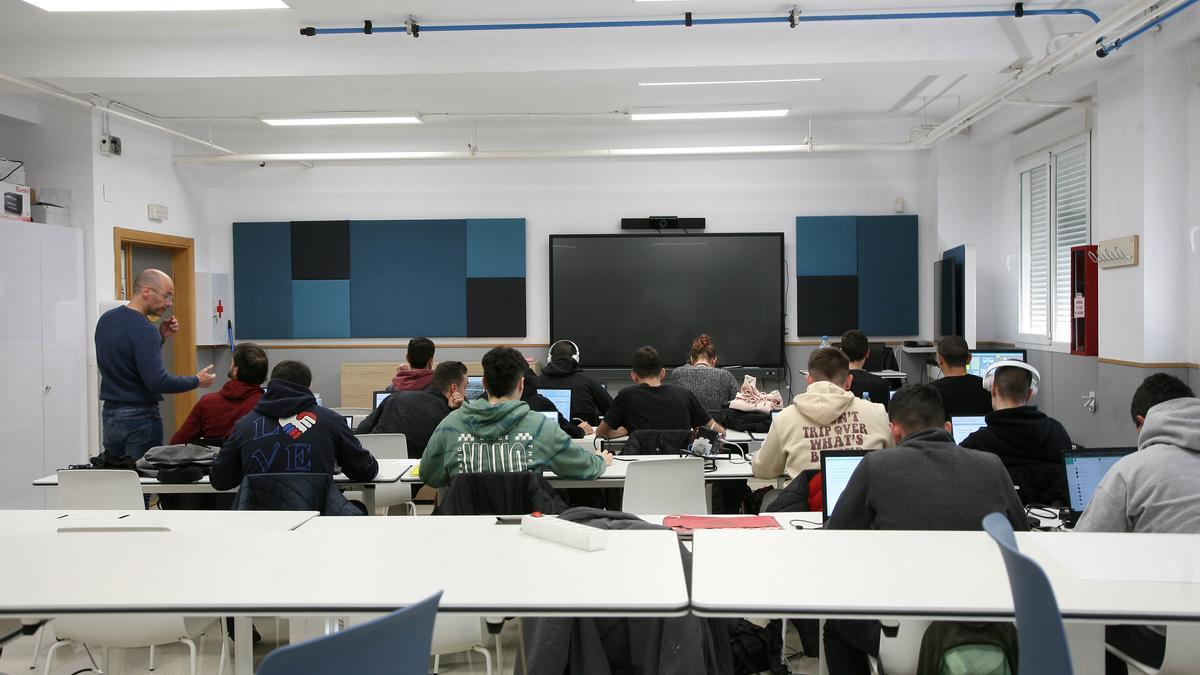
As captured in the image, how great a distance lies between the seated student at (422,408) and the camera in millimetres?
4895

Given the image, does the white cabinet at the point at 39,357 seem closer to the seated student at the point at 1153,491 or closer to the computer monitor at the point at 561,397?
the computer monitor at the point at 561,397

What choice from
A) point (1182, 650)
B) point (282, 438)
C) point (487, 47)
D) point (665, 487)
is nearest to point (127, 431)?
point (282, 438)

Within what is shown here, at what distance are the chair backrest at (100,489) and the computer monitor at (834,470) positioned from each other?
2.86 meters

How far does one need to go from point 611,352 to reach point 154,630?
260 inches

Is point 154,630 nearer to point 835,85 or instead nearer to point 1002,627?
point 1002,627

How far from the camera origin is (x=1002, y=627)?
2135 millimetres

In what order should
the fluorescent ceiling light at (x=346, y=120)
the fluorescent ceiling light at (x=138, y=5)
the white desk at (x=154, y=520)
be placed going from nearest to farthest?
1. the white desk at (x=154, y=520)
2. the fluorescent ceiling light at (x=138, y=5)
3. the fluorescent ceiling light at (x=346, y=120)

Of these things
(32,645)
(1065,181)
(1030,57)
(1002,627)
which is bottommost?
(32,645)

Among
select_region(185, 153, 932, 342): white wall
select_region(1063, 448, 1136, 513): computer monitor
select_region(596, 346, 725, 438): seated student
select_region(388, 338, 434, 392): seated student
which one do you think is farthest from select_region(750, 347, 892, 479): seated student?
select_region(185, 153, 932, 342): white wall

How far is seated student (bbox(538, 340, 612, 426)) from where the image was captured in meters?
5.73

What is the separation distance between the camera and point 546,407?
508cm

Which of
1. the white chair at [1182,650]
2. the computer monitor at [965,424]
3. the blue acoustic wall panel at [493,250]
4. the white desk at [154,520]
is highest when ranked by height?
the blue acoustic wall panel at [493,250]

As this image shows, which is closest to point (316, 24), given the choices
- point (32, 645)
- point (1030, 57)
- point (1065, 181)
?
point (32, 645)

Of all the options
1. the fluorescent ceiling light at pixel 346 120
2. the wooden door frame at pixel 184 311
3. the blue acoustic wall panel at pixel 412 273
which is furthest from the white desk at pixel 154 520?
the blue acoustic wall panel at pixel 412 273
